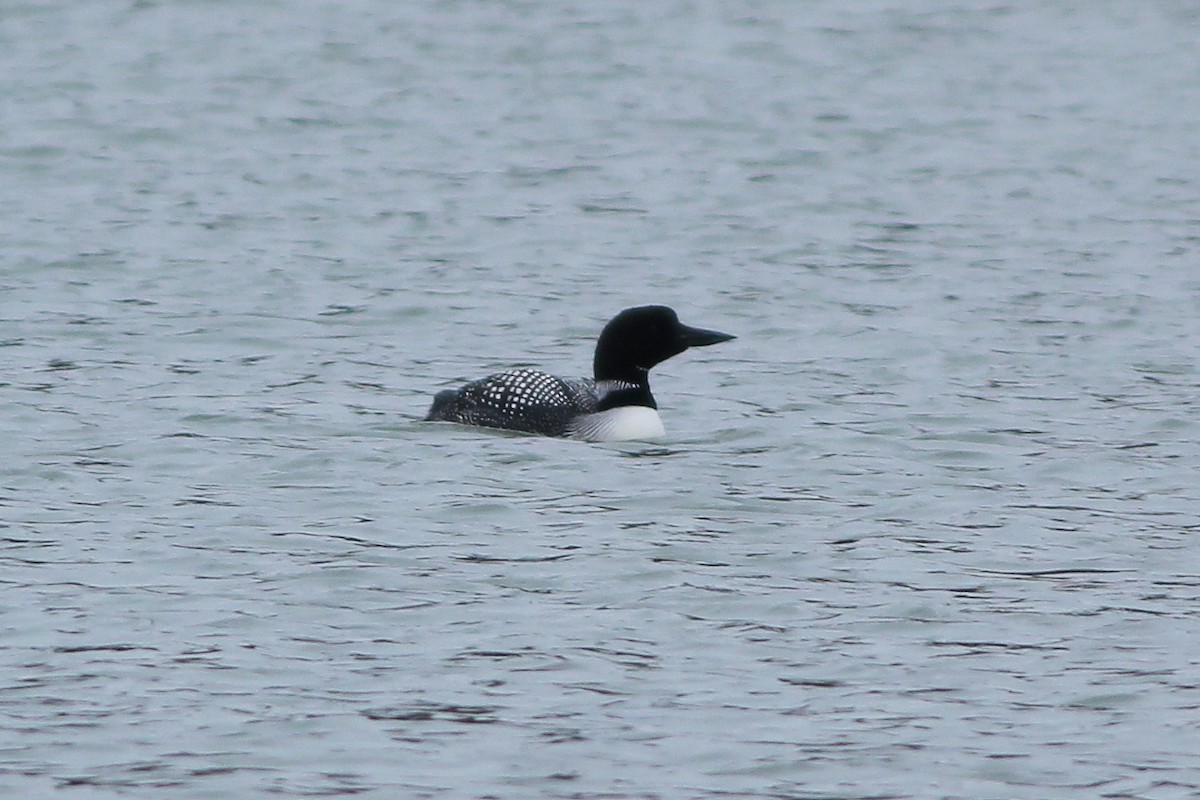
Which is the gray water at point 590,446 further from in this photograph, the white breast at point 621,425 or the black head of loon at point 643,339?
the black head of loon at point 643,339

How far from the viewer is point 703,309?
40.1 ft

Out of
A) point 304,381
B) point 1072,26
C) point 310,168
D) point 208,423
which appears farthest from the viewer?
point 1072,26

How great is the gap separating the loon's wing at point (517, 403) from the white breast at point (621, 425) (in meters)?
0.06

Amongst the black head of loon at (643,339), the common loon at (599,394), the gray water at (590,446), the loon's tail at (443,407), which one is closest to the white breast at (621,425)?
the common loon at (599,394)

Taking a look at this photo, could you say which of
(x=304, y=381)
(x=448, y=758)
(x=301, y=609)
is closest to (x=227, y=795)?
(x=448, y=758)

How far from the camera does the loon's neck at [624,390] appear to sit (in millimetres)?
9609

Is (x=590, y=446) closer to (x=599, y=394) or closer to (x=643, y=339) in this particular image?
(x=599, y=394)

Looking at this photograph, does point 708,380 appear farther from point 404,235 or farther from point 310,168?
point 310,168

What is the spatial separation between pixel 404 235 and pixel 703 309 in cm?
250

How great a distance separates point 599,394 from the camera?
384 inches

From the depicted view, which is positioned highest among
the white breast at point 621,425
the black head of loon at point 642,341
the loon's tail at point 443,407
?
the black head of loon at point 642,341

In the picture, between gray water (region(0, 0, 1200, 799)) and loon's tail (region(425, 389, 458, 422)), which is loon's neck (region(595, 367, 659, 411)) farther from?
loon's tail (region(425, 389, 458, 422))

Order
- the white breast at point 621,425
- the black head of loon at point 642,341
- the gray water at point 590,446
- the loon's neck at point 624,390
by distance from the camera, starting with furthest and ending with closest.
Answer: the black head of loon at point 642,341
the loon's neck at point 624,390
the white breast at point 621,425
the gray water at point 590,446

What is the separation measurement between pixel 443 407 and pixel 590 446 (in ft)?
2.07
